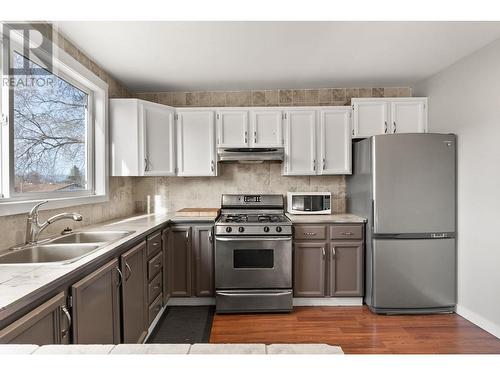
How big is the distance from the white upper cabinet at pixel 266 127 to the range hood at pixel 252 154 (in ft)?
0.39

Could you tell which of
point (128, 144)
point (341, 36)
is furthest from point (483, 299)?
point (128, 144)

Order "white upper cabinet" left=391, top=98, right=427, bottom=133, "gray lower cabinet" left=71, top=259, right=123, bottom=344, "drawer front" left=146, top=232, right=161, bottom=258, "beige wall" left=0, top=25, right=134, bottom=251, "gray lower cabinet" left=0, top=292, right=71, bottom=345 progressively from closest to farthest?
1. "gray lower cabinet" left=0, top=292, right=71, bottom=345
2. "gray lower cabinet" left=71, top=259, right=123, bottom=344
3. "beige wall" left=0, top=25, right=134, bottom=251
4. "drawer front" left=146, top=232, right=161, bottom=258
5. "white upper cabinet" left=391, top=98, right=427, bottom=133

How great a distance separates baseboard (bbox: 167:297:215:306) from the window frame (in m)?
1.25

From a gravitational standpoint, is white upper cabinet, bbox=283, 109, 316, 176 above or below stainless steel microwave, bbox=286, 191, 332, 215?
above

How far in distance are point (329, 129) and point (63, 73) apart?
2.54 meters

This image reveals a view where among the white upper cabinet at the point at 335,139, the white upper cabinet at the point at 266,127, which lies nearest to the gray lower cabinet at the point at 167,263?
the white upper cabinet at the point at 266,127

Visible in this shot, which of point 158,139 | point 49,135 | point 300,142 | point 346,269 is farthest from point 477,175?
point 49,135

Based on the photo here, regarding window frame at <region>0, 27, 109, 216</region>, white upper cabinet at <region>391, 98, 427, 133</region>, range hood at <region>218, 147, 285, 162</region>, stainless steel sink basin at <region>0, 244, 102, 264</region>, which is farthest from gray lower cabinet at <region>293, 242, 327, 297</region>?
window frame at <region>0, 27, 109, 216</region>

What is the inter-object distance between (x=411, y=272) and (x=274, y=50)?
2.37 metres

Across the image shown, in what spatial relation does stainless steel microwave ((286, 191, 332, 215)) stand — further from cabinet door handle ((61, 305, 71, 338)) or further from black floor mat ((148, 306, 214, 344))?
cabinet door handle ((61, 305, 71, 338))

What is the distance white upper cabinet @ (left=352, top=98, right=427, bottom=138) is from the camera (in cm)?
307

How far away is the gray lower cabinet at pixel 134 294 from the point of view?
1.76 m

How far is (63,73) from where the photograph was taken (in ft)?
7.23
